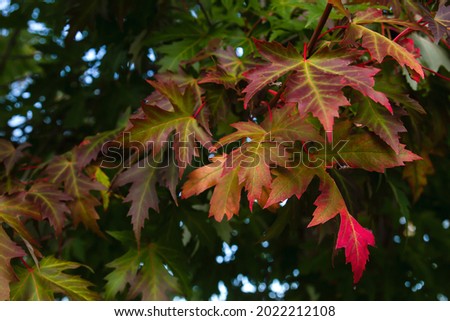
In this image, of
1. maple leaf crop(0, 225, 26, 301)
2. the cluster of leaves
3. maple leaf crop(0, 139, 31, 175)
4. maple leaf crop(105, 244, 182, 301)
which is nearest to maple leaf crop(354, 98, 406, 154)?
the cluster of leaves

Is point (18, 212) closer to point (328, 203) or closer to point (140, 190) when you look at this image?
point (140, 190)

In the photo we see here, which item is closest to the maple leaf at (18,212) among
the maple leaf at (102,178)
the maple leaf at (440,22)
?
the maple leaf at (102,178)

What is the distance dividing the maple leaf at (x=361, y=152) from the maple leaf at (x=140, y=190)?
50 centimetres

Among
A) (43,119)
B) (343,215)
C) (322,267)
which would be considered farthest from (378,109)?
(43,119)

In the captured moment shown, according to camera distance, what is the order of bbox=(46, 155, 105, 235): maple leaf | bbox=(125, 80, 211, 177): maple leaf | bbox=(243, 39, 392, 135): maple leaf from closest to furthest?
bbox=(243, 39, 392, 135): maple leaf
bbox=(125, 80, 211, 177): maple leaf
bbox=(46, 155, 105, 235): maple leaf

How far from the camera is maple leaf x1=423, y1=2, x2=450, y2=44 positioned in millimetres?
1530

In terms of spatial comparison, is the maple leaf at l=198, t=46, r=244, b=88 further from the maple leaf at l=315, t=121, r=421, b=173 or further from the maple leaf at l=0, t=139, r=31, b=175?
the maple leaf at l=0, t=139, r=31, b=175

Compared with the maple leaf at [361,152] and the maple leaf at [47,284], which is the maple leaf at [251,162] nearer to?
the maple leaf at [361,152]

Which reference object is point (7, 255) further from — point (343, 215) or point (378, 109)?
point (378, 109)

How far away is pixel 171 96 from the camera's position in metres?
1.72

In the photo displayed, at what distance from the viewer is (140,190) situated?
1.79 m

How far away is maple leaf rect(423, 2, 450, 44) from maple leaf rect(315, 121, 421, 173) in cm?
29
